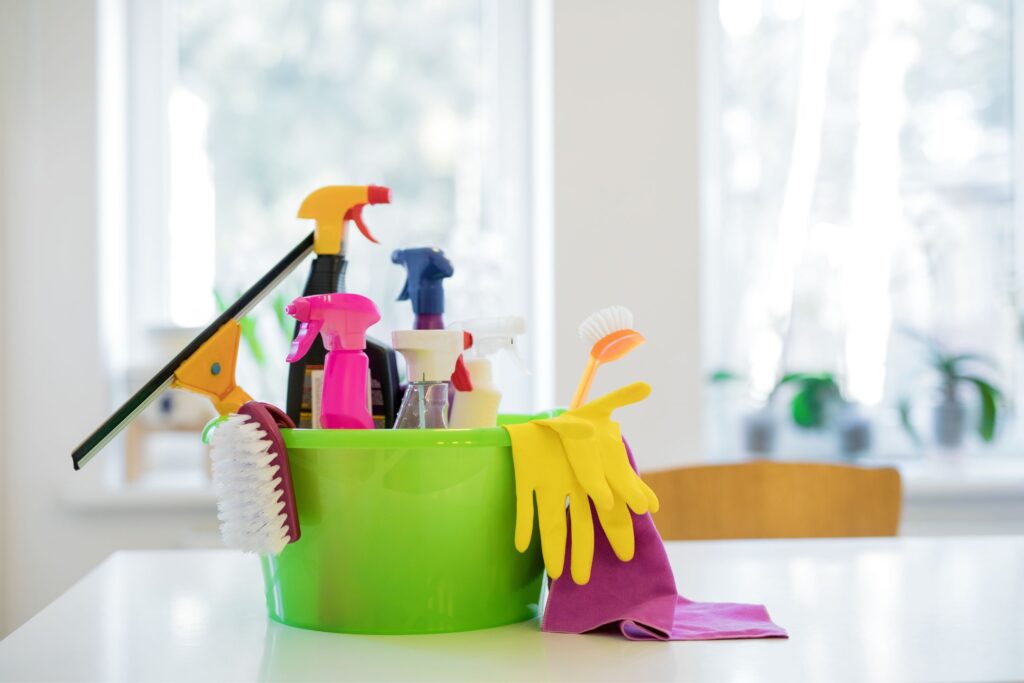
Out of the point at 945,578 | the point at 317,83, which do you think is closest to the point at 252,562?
the point at 945,578

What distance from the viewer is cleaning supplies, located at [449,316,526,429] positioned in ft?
2.00

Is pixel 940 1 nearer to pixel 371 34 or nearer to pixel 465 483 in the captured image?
pixel 371 34

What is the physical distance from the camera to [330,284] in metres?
0.64

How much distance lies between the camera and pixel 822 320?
207cm

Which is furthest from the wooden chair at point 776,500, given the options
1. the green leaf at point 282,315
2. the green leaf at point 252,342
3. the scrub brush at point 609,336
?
the green leaf at point 252,342

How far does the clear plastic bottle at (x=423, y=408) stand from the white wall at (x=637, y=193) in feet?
3.89

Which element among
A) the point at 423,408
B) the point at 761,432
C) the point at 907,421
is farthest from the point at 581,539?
the point at 907,421

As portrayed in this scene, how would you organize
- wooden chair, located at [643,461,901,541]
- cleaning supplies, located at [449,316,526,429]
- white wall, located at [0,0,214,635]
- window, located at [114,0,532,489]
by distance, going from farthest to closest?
window, located at [114,0,532,489], white wall, located at [0,0,214,635], wooden chair, located at [643,461,901,541], cleaning supplies, located at [449,316,526,429]

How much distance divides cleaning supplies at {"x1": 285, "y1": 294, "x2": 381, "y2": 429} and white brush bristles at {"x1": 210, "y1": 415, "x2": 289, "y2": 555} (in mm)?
54

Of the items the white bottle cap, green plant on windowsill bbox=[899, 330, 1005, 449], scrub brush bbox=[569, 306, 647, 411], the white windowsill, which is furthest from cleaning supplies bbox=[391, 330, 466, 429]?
green plant on windowsill bbox=[899, 330, 1005, 449]

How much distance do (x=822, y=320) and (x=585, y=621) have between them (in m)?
1.64

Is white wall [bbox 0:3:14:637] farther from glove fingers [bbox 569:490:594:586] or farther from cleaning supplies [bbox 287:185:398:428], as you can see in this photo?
glove fingers [bbox 569:490:594:586]

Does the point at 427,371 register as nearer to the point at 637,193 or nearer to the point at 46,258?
the point at 637,193

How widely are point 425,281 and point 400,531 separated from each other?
0.56 feet
